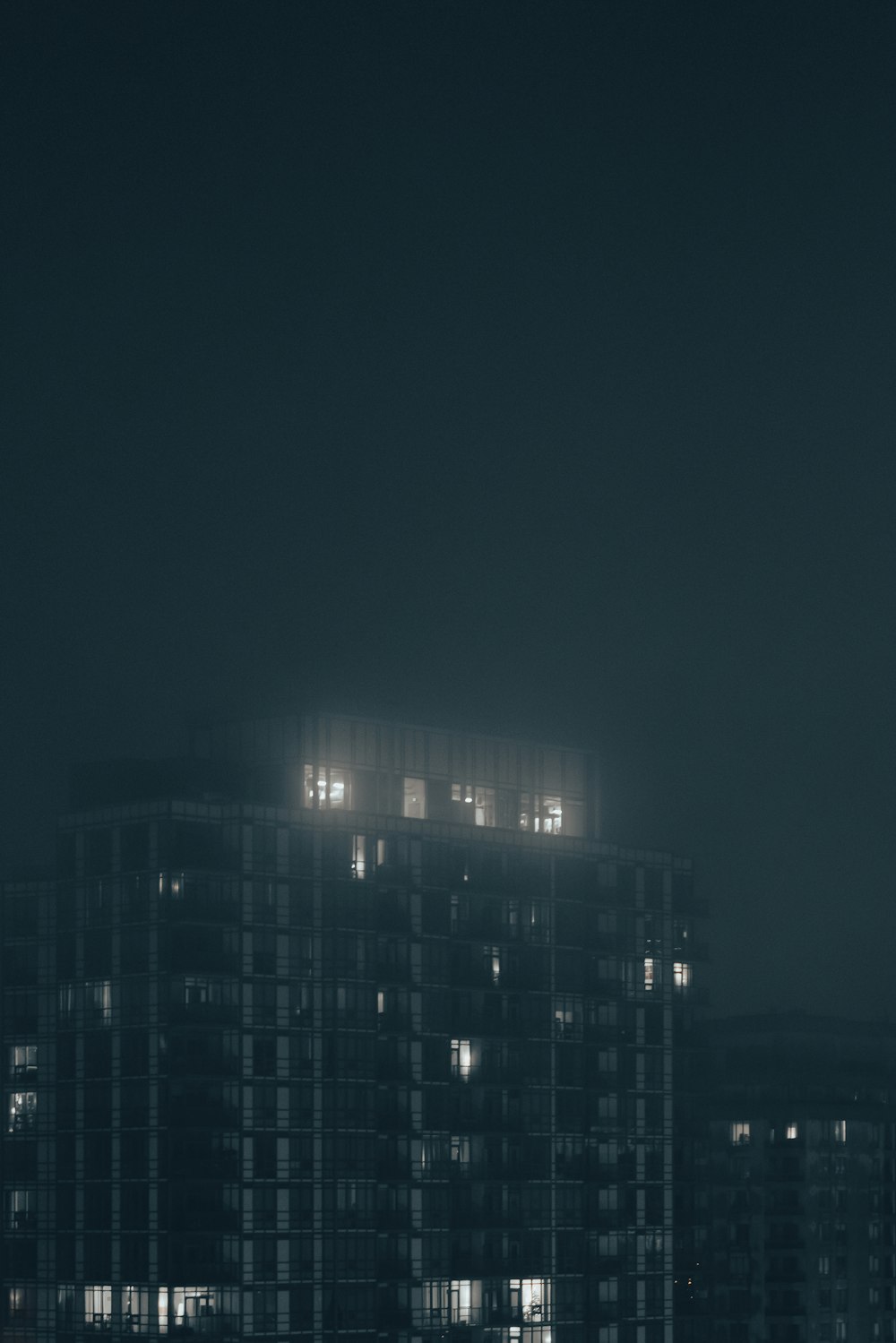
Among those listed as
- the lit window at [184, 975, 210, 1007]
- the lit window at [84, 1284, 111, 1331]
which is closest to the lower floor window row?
the lit window at [84, 1284, 111, 1331]

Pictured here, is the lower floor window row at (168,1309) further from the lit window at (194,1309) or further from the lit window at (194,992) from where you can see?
the lit window at (194,992)

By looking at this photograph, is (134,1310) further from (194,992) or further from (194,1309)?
(194,992)

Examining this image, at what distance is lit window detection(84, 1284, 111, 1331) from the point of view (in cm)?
19600

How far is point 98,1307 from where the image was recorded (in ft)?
646

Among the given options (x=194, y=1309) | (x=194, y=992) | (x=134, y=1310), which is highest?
(x=194, y=992)

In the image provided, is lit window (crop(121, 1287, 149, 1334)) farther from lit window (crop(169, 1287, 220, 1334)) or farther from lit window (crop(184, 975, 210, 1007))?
lit window (crop(184, 975, 210, 1007))

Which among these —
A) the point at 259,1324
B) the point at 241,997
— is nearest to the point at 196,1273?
the point at 259,1324

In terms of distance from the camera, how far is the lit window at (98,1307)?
196000 millimetres

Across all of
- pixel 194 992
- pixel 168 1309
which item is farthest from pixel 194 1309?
pixel 194 992

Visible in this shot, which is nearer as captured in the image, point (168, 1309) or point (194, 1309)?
point (168, 1309)

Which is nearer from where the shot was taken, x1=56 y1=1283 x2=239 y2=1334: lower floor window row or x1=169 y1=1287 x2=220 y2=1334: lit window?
x1=169 y1=1287 x2=220 y2=1334: lit window

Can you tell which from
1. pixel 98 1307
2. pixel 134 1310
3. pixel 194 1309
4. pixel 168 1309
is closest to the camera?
pixel 168 1309

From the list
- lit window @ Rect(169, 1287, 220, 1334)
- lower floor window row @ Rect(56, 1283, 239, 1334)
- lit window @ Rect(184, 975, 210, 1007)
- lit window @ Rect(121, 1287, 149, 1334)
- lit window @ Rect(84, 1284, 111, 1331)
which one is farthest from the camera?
lit window @ Rect(184, 975, 210, 1007)

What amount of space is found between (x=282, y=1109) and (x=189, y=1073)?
7674mm
